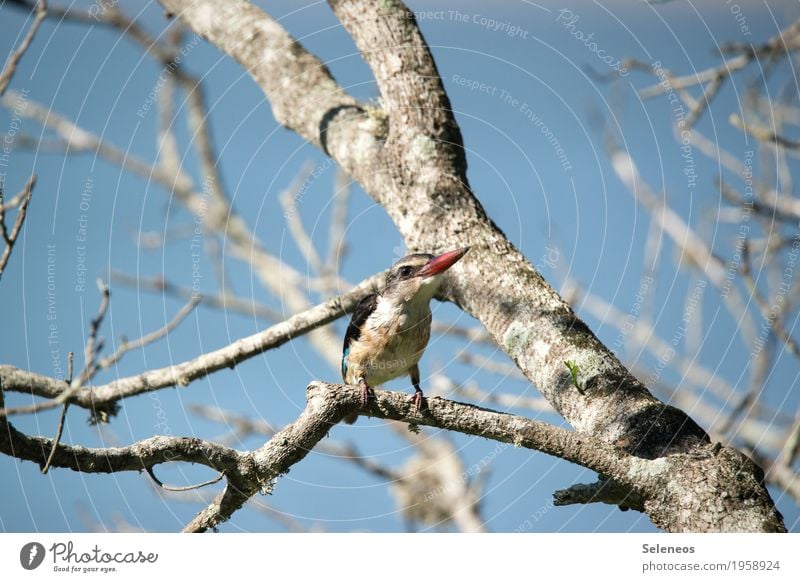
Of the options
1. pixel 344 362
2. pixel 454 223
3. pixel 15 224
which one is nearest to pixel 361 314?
pixel 344 362

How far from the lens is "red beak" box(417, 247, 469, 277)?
4652 millimetres

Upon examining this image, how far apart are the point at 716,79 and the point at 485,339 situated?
119 inches

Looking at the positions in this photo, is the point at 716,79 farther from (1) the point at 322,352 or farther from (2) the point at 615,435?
(1) the point at 322,352

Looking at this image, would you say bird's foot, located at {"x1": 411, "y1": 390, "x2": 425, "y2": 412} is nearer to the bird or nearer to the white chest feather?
the bird

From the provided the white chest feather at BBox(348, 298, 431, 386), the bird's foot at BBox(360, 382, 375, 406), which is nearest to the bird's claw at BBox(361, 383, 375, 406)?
the bird's foot at BBox(360, 382, 375, 406)

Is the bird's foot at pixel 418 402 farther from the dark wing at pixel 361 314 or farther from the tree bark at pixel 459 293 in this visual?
the dark wing at pixel 361 314

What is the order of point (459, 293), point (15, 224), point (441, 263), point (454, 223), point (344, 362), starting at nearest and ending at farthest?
point (15, 224)
point (441, 263)
point (459, 293)
point (454, 223)
point (344, 362)

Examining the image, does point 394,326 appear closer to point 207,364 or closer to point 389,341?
point 389,341

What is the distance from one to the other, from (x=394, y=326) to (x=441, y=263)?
61 centimetres

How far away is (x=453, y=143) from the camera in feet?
17.7

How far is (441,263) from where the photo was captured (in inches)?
186

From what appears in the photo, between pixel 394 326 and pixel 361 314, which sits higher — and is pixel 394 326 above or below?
below

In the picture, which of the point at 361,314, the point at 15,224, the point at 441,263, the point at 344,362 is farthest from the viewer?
the point at 344,362
